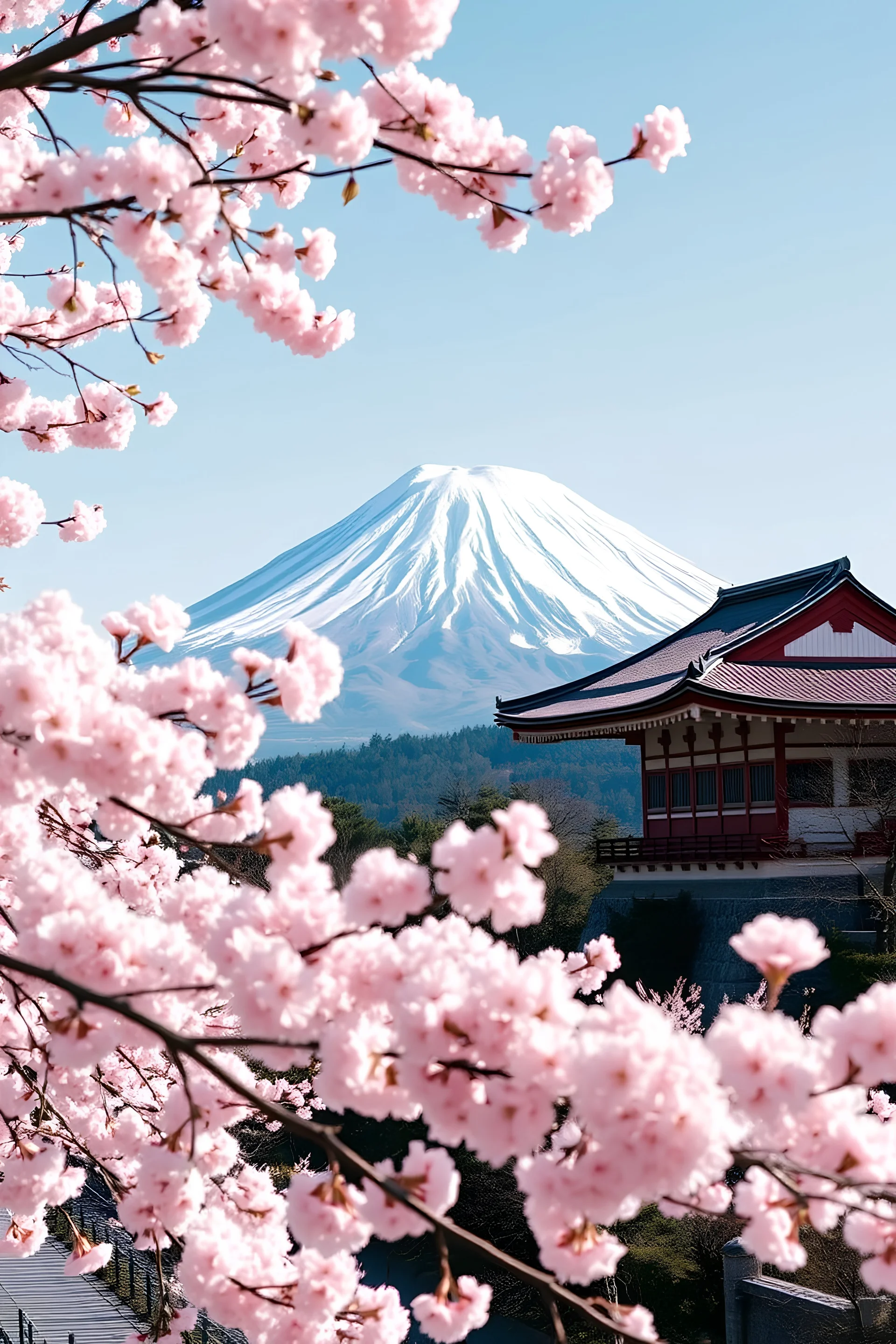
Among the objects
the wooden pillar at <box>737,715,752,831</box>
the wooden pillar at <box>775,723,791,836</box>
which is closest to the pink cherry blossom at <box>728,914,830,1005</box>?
the wooden pillar at <box>775,723,791,836</box>

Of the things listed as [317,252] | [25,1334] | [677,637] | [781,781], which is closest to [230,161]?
[317,252]

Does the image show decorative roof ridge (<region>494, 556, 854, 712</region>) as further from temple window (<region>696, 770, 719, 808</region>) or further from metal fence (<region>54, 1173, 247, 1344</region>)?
metal fence (<region>54, 1173, 247, 1344</region>)

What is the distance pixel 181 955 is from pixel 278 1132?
54.9ft

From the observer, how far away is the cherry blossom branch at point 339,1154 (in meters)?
1.80

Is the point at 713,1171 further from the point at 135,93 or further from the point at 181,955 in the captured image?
the point at 135,93

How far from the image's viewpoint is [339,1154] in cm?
181

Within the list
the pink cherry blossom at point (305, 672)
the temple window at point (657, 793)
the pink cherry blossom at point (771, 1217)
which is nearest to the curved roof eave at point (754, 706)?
the temple window at point (657, 793)

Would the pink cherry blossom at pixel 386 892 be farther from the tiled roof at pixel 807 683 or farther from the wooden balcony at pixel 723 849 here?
the wooden balcony at pixel 723 849

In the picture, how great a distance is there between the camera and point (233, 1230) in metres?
2.88

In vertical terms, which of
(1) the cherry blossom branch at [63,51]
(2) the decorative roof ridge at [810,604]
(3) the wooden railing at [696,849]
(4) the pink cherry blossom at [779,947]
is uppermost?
(2) the decorative roof ridge at [810,604]

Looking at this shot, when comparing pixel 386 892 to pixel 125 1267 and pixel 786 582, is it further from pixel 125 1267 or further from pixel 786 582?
pixel 786 582

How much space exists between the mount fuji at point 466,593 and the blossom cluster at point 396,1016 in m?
106

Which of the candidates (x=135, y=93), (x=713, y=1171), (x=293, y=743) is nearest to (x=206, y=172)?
(x=135, y=93)

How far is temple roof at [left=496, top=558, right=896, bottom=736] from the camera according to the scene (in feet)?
54.3
